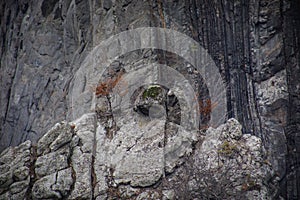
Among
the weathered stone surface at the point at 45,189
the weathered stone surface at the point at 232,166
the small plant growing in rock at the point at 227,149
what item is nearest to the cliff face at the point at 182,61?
the weathered stone surface at the point at 232,166

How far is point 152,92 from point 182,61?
50.1 inches

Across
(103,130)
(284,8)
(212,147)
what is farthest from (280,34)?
(103,130)

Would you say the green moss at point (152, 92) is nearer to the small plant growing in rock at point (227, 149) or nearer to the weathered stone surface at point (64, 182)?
the small plant growing in rock at point (227, 149)

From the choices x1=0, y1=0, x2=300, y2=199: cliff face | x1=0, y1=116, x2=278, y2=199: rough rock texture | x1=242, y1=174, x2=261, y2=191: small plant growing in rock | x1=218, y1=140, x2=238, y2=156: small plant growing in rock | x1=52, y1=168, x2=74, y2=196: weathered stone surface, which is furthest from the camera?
x1=0, y1=0, x2=300, y2=199: cliff face

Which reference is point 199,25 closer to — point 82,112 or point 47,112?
point 82,112

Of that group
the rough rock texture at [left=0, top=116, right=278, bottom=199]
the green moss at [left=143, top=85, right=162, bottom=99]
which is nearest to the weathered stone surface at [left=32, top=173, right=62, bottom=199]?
the rough rock texture at [left=0, top=116, right=278, bottom=199]

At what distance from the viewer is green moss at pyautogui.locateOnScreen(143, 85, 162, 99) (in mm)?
11109

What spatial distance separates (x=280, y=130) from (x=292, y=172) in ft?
3.61

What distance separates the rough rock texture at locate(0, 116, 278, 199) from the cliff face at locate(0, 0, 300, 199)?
54cm

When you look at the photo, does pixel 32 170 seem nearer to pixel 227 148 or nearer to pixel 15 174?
pixel 15 174

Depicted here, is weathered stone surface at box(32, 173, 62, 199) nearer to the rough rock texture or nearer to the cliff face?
the rough rock texture

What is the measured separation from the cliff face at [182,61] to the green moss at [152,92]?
0.31 meters

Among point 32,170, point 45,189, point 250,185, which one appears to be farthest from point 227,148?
point 32,170

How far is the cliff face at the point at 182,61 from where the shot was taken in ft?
34.0
